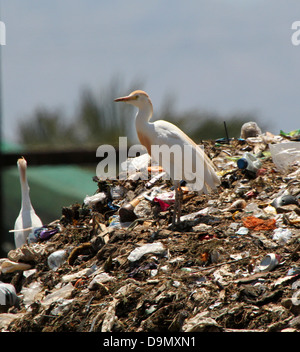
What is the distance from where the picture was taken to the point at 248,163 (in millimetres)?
6047

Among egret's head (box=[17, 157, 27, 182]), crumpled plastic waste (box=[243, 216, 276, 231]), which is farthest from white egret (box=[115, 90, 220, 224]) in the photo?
egret's head (box=[17, 157, 27, 182])

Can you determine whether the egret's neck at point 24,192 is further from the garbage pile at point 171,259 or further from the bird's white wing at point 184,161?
the bird's white wing at point 184,161

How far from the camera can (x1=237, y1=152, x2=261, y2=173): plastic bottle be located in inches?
238

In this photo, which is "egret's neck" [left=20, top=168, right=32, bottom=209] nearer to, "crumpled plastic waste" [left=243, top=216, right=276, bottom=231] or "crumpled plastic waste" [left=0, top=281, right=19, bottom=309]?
"crumpled plastic waste" [left=0, top=281, right=19, bottom=309]

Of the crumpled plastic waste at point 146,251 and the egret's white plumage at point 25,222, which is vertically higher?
the crumpled plastic waste at point 146,251

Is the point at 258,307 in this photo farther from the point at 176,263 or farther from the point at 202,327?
the point at 176,263

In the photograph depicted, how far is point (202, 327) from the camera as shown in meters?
3.78

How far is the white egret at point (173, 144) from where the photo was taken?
555 cm

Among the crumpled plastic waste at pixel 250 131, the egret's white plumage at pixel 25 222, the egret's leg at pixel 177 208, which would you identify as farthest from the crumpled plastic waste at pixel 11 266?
the crumpled plastic waste at pixel 250 131

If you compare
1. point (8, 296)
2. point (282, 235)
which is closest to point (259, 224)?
point (282, 235)

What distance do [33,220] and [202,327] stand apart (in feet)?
10.4

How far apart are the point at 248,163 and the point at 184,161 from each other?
0.85 metres

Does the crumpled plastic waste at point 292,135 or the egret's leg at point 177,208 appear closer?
the egret's leg at point 177,208

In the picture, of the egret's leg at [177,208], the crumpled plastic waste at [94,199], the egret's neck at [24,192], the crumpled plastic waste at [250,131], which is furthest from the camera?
the crumpled plastic waste at [250,131]
